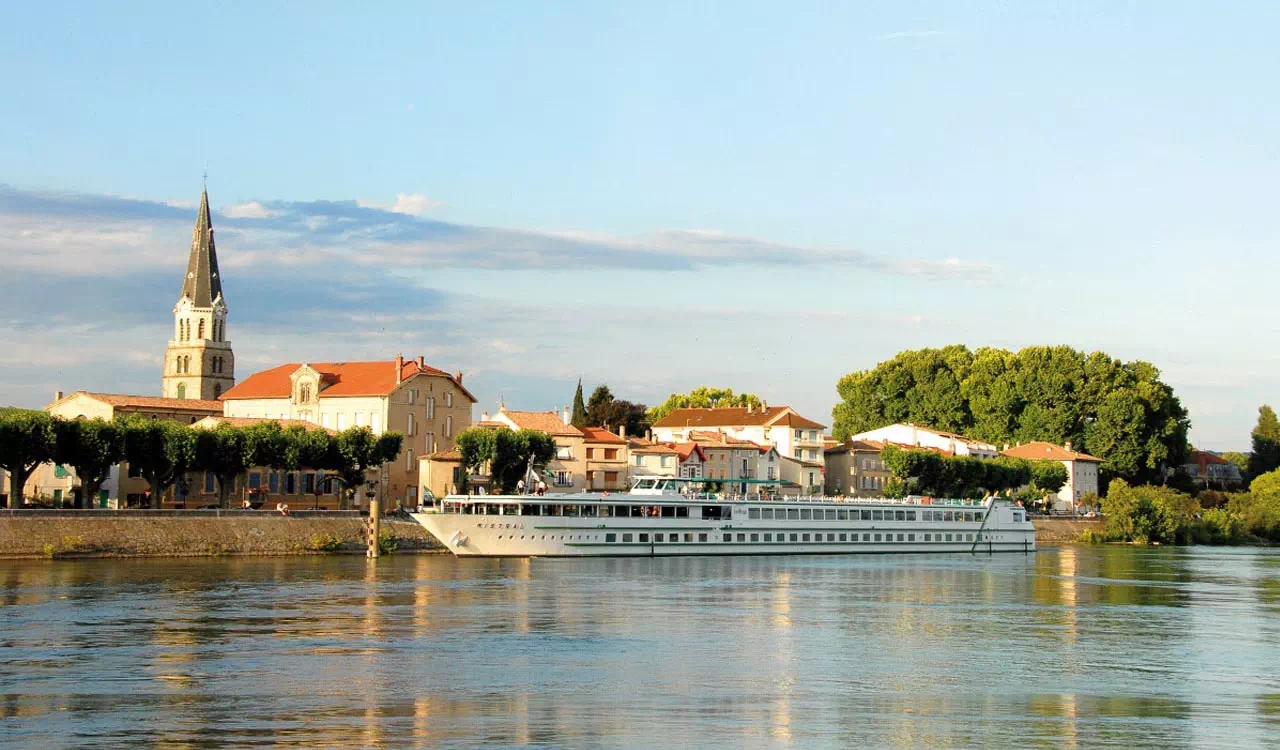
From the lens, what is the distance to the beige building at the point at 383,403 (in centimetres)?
9506

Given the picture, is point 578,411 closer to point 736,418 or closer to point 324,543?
point 736,418

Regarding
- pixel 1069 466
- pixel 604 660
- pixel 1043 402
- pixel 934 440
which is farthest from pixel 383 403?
pixel 1043 402

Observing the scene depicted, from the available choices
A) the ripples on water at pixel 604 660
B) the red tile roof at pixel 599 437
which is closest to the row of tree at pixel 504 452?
the red tile roof at pixel 599 437

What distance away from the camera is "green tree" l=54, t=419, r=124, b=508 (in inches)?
2701

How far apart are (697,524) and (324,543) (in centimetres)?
1950

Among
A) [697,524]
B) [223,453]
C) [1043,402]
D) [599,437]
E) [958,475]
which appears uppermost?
[1043,402]

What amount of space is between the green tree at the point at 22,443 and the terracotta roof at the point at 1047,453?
284 feet

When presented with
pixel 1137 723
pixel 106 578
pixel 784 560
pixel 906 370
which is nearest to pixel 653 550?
pixel 784 560

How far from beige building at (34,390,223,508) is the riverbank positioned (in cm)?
754

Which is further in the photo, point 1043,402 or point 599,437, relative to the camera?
point 1043,402

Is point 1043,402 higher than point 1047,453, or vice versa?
point 1043,402

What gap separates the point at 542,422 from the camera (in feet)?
336

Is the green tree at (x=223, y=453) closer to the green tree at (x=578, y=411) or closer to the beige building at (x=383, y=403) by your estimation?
the beige building at (x=383, y=403)

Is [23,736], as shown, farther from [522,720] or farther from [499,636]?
[499,636]
